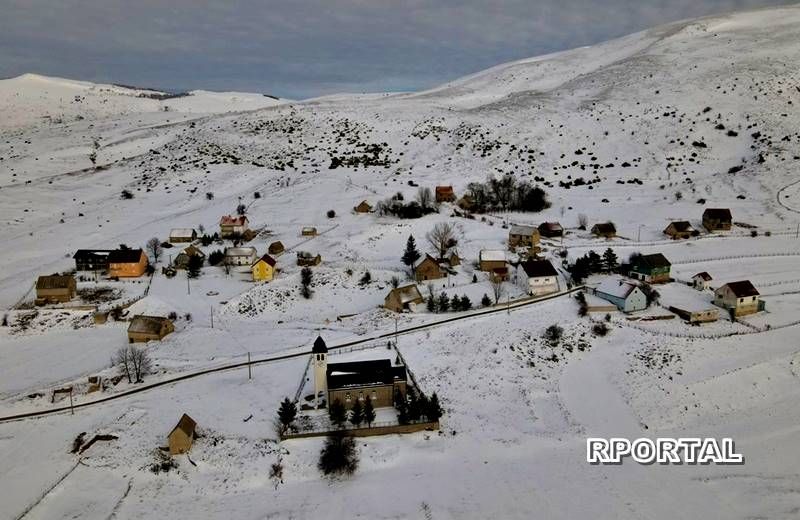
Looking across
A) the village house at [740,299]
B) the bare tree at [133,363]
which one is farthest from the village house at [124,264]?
the village house at [740,299]

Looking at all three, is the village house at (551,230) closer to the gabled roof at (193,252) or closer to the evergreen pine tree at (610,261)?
the evergreen pine tree at (610,261)

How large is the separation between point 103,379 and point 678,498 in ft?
110

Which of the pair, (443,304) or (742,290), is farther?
(443,304)

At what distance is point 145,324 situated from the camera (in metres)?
40.8

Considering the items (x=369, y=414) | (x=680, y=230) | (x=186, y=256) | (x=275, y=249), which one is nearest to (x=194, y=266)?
(x=186, y=256)

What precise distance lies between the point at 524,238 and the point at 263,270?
87.2 feet

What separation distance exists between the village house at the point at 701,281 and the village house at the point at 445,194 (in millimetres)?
35182

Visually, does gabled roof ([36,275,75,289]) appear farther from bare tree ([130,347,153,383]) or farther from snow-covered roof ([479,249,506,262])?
snow-covered roof ([479,249,506,262])

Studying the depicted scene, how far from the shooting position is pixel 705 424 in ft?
97.7

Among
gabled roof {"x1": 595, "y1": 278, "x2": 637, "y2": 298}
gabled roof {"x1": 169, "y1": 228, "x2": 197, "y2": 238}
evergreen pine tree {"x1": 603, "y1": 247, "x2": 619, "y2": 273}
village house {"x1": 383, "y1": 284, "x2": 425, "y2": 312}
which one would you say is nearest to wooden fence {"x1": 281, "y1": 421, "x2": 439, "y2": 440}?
village house {"x1": 383, "y1": 284, "x2": 425, "y2": 312}

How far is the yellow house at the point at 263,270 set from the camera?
166ft

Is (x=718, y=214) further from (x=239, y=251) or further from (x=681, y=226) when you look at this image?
(x=239, y=251)

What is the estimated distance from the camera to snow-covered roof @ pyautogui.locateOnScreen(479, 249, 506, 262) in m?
51.0

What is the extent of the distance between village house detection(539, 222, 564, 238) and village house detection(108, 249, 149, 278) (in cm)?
4234
